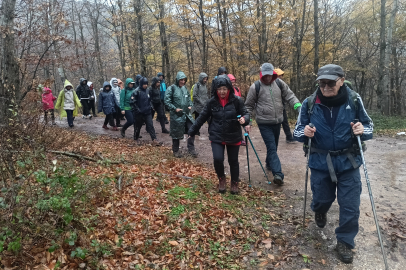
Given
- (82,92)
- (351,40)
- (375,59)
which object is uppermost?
(351,40)

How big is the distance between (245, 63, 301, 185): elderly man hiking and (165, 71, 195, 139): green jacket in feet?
7.97

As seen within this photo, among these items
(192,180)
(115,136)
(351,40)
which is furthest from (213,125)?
(351,40)

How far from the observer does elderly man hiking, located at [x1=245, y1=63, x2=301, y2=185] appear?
577 cm

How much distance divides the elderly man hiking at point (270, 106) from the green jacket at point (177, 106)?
95.6 inches

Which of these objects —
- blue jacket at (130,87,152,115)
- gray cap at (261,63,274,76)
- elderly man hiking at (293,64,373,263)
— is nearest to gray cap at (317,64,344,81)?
elderly man hiking at (293,64,373,263)

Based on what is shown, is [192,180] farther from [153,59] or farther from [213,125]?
[153,59]

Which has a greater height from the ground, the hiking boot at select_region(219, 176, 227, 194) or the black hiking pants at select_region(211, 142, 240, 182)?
the black hiking pants at select_region(211, 142, 240, 182)

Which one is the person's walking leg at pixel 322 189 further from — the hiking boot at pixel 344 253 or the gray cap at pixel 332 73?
the gray cap at pixel 332 73

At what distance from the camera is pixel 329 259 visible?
3424 mm

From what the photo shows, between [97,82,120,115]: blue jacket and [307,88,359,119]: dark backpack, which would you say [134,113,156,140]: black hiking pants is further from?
[307,88,359,119]: dark backpack

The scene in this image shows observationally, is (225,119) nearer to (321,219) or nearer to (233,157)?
(233,157)

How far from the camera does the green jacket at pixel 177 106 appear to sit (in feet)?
25.2

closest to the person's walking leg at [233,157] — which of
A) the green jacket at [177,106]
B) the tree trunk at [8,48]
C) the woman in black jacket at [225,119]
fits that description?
the woman in black jacket at [225,119]

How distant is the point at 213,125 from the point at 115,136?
22.0 feet
